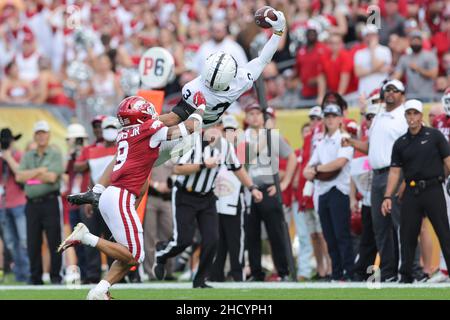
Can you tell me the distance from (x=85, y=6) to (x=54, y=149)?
726cm

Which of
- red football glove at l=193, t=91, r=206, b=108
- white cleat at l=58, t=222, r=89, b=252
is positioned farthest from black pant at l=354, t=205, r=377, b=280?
white cleat at l=58, t=222, r=89, b=252

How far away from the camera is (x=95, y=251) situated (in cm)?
1592

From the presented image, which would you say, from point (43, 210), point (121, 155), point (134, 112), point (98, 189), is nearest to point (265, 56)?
point (134, 112)

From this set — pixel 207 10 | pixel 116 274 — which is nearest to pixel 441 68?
pixel 207 10

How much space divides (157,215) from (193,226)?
8.38ft

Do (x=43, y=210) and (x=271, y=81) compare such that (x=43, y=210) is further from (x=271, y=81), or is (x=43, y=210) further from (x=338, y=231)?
(x=271, y=81)

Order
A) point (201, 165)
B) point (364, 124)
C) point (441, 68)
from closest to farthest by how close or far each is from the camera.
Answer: point (201, 165), point (364, 124), point (441, 68)

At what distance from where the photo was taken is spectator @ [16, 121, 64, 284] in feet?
52.7

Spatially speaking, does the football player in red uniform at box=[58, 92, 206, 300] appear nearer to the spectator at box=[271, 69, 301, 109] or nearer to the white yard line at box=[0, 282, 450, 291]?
the white yard line at box=[0, 282, 450, 291]

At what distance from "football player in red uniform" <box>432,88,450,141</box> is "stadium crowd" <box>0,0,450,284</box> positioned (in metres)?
0.39

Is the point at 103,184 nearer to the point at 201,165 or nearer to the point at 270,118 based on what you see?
the point at 201,165

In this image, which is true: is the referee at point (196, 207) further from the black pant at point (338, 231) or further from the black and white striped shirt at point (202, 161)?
the black pant at point (338, 231)

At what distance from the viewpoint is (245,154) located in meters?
16.1

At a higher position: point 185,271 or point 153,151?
point 153,151
